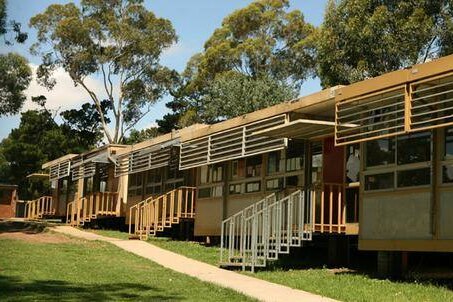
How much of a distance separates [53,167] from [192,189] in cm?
1564

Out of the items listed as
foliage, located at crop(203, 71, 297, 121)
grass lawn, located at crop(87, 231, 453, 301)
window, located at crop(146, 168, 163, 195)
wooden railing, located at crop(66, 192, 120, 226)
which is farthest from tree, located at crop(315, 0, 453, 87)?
foliage, located at crop(203, 71, 297, 121)

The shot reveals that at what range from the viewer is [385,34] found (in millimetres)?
22625

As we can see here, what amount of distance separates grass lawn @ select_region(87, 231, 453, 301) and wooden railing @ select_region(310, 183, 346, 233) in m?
0.89

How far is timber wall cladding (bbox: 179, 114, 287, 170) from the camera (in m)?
15.4

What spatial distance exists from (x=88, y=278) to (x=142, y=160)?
12878mm

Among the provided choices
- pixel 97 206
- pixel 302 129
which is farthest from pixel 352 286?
pixel 97 206

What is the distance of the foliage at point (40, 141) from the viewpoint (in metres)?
47.1

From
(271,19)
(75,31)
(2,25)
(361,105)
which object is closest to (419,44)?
(361,105)

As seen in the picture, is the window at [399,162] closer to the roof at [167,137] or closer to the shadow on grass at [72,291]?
the shadow on grass at [72,291]

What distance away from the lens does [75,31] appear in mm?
39938

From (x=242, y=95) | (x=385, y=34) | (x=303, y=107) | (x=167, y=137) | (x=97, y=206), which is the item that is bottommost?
(x=97, y=206)

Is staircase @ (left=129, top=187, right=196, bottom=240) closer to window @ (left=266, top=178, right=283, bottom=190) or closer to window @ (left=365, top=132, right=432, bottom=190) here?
window @ (left=266, top=178, right=283, bottom=190)

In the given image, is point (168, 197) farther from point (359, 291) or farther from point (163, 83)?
point (163, 83)

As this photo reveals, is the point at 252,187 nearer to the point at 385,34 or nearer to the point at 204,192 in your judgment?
the point at 204,192
